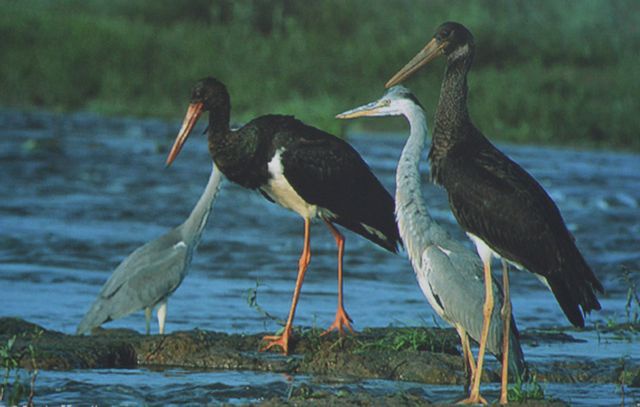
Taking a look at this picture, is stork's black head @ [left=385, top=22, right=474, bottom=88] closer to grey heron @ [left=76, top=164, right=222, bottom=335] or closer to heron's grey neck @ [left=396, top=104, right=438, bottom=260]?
heron's grey neck @ [left=396, top=104, right=438, bottom=260]

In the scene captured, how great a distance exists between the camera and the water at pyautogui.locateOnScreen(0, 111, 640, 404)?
8.52m

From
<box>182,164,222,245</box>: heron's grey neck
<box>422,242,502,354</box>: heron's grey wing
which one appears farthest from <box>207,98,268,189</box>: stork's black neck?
<box>422,242,502,354</box>: heron's grey wing

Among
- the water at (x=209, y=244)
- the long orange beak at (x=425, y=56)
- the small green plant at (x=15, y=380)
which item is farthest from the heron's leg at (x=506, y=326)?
the small green plant at (x=15, y=380)

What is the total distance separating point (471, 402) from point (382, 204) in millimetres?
2665

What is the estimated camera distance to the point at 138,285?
9.11m

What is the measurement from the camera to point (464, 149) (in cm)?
731

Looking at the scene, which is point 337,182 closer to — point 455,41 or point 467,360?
point 455,41

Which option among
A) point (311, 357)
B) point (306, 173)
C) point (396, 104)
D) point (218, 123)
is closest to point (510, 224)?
point (396, 104)

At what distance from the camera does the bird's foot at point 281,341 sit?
8.12 m

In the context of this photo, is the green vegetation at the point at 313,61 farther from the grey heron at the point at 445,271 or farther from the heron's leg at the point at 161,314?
the grey heron at the point at 445,271

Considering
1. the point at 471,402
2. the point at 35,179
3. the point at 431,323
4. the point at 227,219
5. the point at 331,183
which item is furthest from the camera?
the point at 35,179

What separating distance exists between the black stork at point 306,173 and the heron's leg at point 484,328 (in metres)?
1.86

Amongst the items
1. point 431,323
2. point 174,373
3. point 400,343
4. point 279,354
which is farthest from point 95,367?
point 431,323

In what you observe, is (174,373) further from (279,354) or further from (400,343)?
(400,343)
